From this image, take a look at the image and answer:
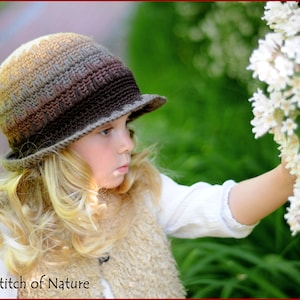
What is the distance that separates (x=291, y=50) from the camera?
4.49 feet

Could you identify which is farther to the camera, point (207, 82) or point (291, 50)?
point (207, 82)

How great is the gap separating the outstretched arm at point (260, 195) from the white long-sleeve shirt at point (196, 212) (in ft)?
0.08

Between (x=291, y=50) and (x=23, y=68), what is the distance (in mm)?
752

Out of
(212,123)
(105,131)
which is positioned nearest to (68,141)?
(105,131)

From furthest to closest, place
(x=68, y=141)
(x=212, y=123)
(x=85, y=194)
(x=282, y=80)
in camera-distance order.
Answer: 1. (x=212, y=123)
2. (x=85, y=194)
3. (x=68, y=141)
4. (x=282, y=80)

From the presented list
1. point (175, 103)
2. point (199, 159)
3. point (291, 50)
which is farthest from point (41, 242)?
point (175, 103)

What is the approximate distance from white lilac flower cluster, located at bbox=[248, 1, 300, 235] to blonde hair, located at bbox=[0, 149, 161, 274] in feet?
1.88

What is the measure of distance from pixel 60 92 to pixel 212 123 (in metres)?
2.09

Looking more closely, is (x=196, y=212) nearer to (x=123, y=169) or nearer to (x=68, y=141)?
(x=123, y=169)

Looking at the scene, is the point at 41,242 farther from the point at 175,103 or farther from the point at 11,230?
the point at 175,103

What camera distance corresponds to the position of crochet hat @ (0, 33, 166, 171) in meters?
1.73

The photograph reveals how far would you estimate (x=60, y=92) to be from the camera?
173 cm

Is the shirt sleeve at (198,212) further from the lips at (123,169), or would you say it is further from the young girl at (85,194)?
the lips at (123,169)

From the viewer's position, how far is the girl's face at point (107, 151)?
1.79 meters
